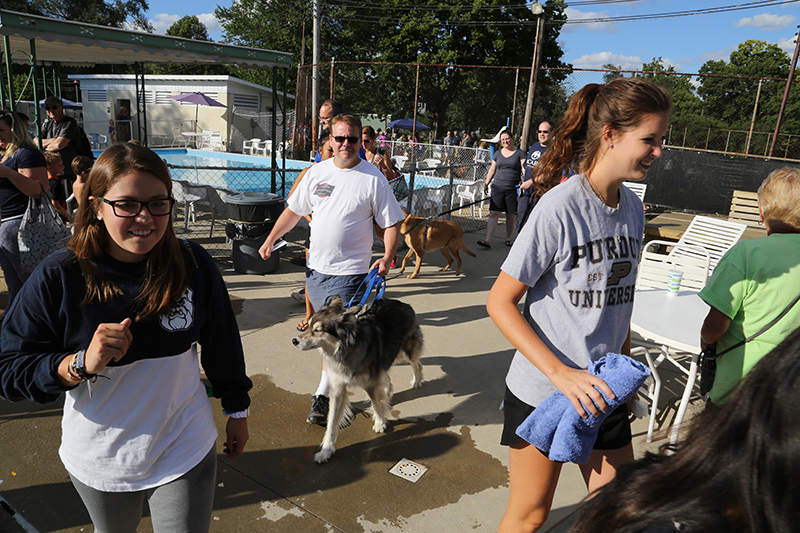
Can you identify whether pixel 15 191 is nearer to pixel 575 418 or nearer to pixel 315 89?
pixel 575 418

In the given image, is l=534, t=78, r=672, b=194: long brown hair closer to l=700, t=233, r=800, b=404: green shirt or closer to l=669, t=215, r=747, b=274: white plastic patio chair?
l=700, t=233, r=800, b=404: green shirt

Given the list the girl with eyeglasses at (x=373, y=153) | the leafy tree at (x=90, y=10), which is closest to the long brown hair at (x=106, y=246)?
the girl with eyeglasses at (x=373, y=153)

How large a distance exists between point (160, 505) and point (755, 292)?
7.92ft

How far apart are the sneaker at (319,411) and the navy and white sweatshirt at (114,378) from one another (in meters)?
1.85

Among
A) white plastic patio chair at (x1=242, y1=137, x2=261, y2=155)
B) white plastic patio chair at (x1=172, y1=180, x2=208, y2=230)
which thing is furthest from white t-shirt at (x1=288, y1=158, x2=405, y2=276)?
white plastic patio chair at (x1=242, y1=137, x2=261, y2=155)

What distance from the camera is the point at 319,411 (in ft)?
11.5

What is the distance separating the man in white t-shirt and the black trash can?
3.12 m

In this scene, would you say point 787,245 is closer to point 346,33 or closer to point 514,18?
point 514,18

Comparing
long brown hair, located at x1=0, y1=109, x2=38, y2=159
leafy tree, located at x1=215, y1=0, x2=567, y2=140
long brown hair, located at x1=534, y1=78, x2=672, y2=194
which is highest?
leafy tree, located at x1=215, y1=0, x2=567, y2=140

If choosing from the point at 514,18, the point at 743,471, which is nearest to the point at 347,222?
the point at 743,471

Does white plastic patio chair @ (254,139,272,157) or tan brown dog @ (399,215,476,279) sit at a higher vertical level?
white plastic patio chair @ (254,139,272,157)

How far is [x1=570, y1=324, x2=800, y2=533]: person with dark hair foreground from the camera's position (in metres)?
0.59

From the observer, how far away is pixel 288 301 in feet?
19.0

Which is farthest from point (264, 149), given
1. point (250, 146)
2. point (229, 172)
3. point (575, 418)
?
point (575, 418)
